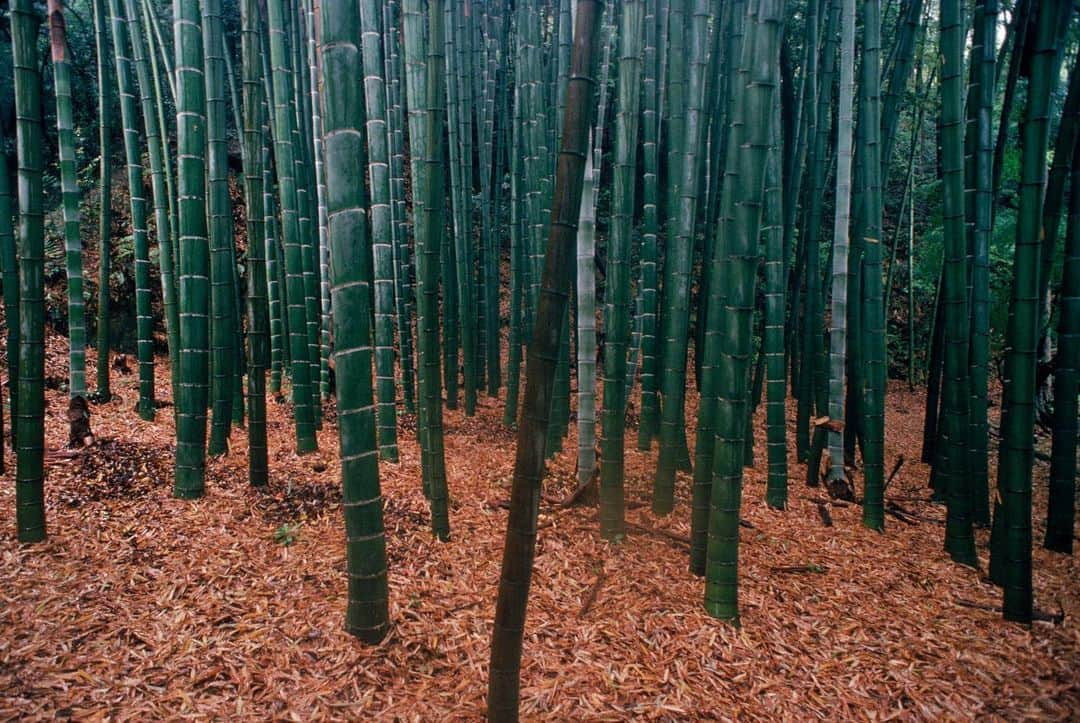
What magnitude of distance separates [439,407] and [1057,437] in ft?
10.6

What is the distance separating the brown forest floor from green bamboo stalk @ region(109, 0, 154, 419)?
4.18ft

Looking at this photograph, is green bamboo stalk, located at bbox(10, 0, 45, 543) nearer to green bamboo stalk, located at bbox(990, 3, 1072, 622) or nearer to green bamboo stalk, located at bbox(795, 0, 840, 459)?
green bamboo stalk, located at bbox(990, 3, 1072, 622)

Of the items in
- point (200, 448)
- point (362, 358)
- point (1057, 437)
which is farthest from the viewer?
point (1057, 437)

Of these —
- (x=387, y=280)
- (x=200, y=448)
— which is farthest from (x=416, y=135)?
(x=200, y=448)

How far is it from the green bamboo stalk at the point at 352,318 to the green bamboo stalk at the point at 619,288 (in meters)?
1.18

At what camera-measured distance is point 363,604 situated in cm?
193

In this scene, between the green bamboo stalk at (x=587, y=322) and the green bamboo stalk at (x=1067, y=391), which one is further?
the green bamboo stalk at (x=587, y=322)

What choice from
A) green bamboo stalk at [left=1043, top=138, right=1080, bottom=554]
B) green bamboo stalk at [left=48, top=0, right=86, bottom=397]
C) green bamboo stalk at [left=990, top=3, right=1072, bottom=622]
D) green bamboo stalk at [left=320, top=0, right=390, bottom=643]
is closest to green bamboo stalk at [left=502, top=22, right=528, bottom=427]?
green bamboo stalk at [left=48, top=0, right=86, bottom=397]

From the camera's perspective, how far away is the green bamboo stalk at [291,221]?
9.21ft

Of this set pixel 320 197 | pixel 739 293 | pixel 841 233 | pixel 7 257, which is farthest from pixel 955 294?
pixel 7 257

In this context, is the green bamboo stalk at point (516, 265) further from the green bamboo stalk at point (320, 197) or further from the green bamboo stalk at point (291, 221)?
the green bamboo stalk at point (291, 221)

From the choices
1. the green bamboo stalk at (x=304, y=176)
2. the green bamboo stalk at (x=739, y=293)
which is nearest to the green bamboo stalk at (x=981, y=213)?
the green bamboo stalk at (x=739, y=293)

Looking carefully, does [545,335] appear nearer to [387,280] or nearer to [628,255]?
[628,255]

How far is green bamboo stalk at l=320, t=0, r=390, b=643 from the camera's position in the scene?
170cm
